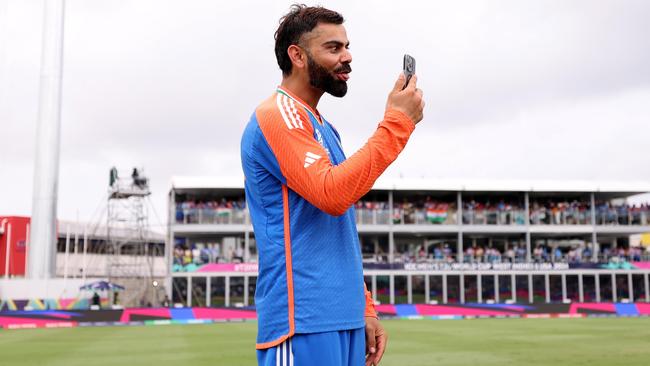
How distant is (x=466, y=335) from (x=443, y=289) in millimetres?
19530

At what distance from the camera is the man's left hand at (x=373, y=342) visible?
8.20 ft

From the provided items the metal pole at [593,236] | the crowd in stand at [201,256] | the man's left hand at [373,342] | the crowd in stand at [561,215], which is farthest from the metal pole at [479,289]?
the man's left hand at [373,342]

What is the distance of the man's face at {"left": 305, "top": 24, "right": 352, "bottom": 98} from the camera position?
90.2 inches

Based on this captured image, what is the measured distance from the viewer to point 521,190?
40.3 meters

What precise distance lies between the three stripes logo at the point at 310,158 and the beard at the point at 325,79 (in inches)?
13.4

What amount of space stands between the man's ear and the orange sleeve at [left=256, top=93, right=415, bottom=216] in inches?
7.7

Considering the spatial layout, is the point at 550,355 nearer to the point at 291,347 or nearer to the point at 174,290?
the point at 291,347

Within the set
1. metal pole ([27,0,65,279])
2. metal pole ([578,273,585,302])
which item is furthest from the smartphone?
metal pole ([578,273,585,302])

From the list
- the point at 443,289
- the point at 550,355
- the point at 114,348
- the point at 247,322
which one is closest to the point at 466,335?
the point at 550,355

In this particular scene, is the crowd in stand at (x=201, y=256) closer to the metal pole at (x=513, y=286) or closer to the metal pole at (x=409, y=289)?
the metal pole at (x=409, y=289)

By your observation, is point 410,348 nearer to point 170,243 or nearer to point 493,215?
point 170,243

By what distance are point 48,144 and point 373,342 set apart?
34.4 meters

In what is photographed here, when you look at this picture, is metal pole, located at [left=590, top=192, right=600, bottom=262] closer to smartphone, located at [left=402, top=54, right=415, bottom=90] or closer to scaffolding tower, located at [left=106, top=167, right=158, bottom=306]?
scaffolding tower, located at [left=106, top=167, right=158, bottom=306]

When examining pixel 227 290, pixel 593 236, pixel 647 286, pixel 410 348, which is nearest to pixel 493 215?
pixel 593 236
